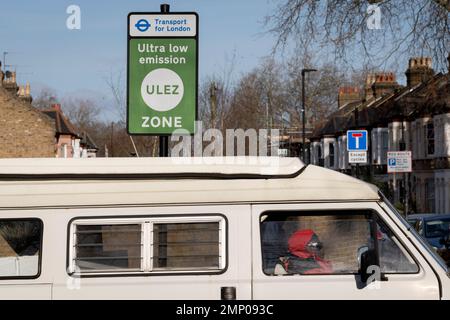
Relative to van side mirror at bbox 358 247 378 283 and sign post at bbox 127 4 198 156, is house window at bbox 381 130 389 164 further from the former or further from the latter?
van side mirror at bbox 358 247 378 283

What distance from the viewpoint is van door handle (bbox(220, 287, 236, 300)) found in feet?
18.3

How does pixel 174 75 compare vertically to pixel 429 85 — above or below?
below

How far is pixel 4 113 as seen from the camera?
3347 cm

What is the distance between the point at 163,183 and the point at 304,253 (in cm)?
118

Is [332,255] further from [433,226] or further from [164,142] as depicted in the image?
[433,226]

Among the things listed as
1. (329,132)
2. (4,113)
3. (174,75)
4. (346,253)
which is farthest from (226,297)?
(329,132)

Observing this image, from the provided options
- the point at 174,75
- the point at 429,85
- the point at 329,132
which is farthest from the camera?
the point at 329,132

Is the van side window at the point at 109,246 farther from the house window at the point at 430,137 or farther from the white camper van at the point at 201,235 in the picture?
the house window at the point at 430,137

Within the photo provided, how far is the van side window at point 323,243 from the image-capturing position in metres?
5.77

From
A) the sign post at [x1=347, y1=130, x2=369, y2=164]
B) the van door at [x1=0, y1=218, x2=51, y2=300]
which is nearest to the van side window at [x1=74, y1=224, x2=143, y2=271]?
the van door at [x1=0, y1=218, x2=51, y2=300]

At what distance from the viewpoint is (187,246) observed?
5738mm

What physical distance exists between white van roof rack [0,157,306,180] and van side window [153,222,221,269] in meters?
0.39

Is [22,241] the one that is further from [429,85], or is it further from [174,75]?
[429,85]

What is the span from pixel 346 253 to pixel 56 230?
216cm
